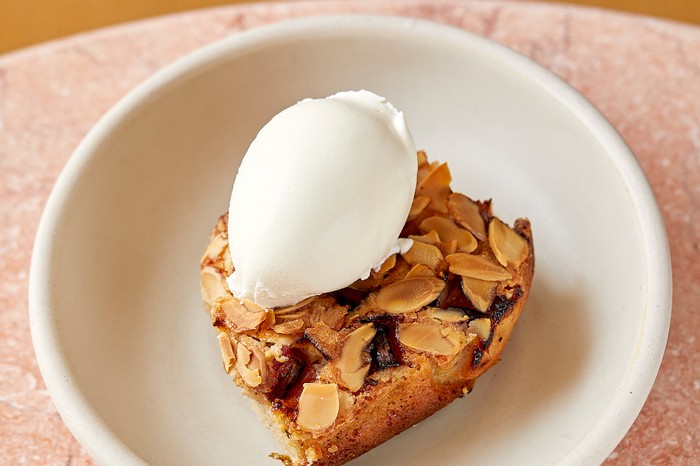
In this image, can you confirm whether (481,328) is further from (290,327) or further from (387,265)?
(290,327)

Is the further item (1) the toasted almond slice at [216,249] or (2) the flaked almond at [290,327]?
(1) the toasted almond slice at [216,249]

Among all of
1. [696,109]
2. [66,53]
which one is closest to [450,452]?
[696,109]

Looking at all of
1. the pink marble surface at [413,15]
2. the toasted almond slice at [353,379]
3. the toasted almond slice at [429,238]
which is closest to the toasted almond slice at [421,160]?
the toasted almond slice at [429,238]

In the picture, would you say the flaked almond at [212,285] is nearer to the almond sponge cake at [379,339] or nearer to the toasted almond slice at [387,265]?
the almond sponge cake at [379,339]

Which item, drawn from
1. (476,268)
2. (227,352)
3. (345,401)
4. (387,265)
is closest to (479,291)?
(476,268)

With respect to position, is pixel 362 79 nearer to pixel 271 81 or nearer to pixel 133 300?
pixel 271 81

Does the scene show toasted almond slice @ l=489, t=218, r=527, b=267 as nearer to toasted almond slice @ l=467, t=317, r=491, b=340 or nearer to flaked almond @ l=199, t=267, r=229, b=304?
toasted almond slice @ l=467, t=317, r=491, b=340
